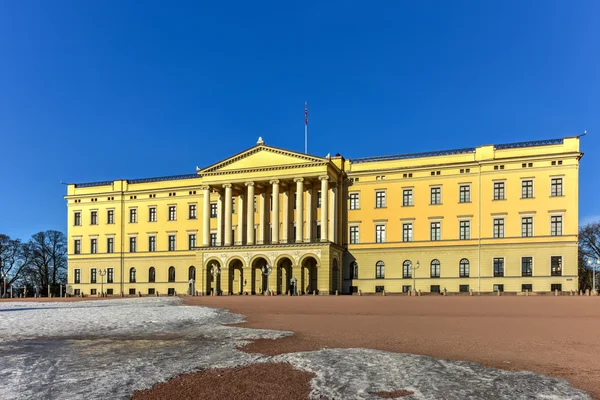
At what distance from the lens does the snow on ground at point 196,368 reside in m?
7.50

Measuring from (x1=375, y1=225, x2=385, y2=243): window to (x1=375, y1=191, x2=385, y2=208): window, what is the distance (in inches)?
97.6

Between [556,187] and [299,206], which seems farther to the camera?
[299,206]

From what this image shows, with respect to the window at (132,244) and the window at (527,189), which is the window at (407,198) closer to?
the window at (527,189)

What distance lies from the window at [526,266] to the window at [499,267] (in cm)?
192

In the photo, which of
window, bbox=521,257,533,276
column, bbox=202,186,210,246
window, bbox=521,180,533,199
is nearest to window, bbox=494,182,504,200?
window, bbox=521,180,533,199

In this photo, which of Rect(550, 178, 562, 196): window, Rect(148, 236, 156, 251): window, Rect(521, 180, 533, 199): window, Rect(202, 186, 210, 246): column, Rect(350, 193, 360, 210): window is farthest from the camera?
Rect(148, 236, 156, 251): window

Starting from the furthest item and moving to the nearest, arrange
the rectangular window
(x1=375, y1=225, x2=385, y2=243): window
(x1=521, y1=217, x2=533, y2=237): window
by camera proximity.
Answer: the rectangular window → (x1=375, y1=225, x2=385, y2=243): window → (x1=521, y1=217, x2=533, y2=237): window

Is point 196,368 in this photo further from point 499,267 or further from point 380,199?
point 380,199

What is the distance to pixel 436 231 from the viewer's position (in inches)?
2135

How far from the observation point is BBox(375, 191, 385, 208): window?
56.8 meters

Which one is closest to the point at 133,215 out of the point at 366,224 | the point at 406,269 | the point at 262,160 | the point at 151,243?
the point at 151,243

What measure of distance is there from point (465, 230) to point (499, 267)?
17.1ft

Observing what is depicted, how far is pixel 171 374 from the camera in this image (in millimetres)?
8617

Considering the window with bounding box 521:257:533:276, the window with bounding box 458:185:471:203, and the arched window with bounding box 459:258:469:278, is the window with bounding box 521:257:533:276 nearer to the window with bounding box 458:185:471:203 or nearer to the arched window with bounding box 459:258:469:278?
the arched window with bounding box 459:258:469:278
